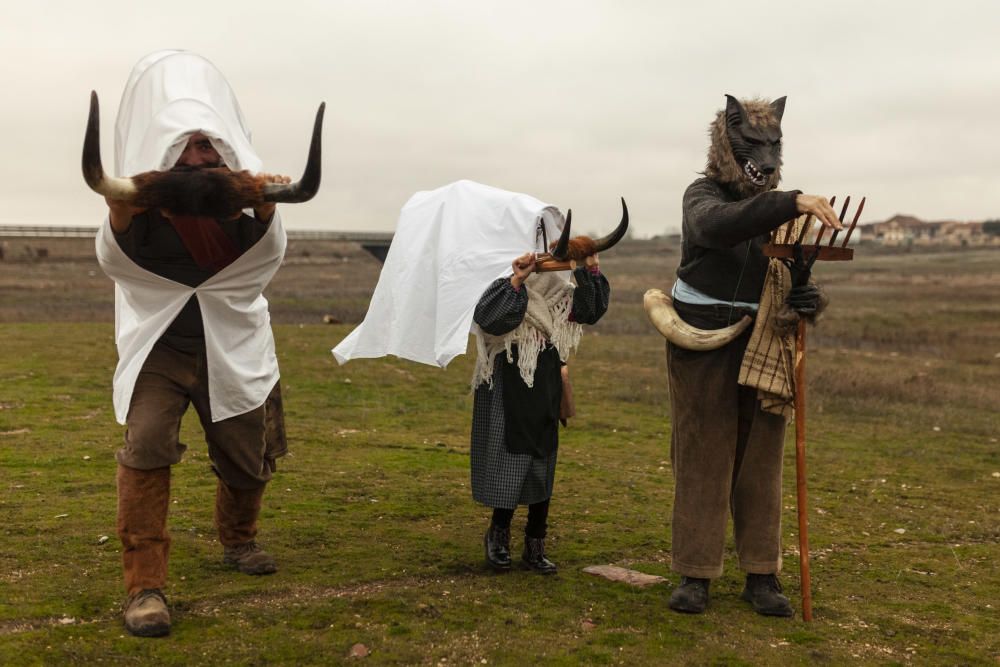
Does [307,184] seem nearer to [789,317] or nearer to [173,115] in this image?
[173,115]

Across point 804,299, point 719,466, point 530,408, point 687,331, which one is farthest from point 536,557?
point 804,299

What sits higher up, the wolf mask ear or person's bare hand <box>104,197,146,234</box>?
the wolf mask ear

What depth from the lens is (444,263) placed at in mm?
5609

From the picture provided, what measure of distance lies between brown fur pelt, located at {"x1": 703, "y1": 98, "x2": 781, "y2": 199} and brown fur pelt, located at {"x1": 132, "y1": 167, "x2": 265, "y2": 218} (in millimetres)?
2185

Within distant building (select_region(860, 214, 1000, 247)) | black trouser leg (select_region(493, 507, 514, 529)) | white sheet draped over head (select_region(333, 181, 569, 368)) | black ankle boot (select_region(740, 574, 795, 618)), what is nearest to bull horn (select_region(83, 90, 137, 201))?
white sheet draped over head (select_region(333, 181, 569, 368))

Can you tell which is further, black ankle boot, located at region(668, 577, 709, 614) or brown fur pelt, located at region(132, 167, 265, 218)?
black ankle boot, located at region(668, 577, 709, 614)

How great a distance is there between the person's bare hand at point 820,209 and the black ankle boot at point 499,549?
2361 millimetres

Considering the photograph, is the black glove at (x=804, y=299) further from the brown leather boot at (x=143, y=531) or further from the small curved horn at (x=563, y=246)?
the brown leather boot at (x=143, y=531)

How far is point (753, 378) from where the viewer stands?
5.09 meters

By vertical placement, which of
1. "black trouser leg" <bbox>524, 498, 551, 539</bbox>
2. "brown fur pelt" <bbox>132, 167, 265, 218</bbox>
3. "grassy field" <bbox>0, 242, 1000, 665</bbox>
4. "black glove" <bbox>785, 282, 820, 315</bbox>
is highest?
"brown fur pelt" <bbox>132, 167, 265, 218</bbox>

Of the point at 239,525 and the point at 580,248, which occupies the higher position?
the point at 580,248

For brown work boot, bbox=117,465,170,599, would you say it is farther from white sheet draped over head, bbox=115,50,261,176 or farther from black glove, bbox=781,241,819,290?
black glove, bbox=781,241,819,290

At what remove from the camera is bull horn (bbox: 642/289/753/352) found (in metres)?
5.16

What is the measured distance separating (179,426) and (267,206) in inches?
43.7
